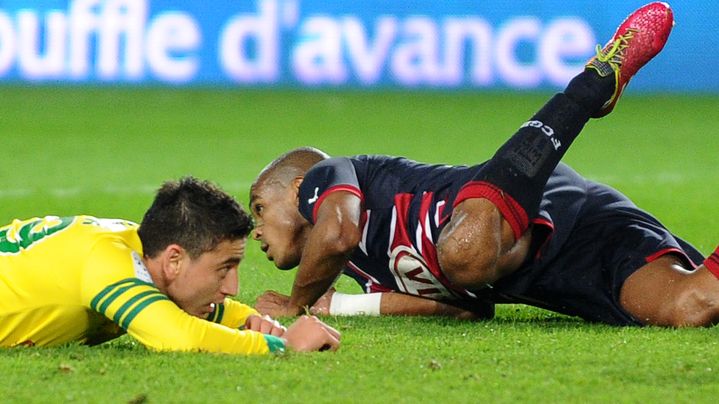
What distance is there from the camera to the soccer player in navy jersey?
4.79 metres

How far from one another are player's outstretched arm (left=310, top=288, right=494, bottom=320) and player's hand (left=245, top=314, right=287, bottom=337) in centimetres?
86

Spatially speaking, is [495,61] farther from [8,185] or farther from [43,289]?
[43,289]

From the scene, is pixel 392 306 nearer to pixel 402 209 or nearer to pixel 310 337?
pixel 402 209

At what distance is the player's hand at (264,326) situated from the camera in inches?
172

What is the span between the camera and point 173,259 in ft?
13.6

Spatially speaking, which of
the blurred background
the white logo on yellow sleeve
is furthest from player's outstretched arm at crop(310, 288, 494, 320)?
the blurred background

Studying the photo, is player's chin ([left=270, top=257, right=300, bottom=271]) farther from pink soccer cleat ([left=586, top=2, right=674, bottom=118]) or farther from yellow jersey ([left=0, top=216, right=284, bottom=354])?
pink soccer cleat ([left=586, top=2, right=674, bottom=118])

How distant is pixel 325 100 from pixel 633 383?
13.9 metres

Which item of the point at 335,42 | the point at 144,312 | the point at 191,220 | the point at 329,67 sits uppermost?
the point at 191,220

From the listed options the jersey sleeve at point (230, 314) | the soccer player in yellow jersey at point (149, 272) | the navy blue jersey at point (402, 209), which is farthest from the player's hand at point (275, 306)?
the soccer player in yellow jersey at point (149, 272)

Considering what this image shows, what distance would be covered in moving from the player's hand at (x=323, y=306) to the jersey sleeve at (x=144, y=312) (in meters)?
1.20

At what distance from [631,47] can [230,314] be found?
1.99 metres

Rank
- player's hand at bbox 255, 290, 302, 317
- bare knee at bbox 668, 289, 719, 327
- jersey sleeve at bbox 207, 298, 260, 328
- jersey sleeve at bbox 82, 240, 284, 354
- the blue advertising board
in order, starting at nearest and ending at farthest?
jersey sleeve at bbox 82, 240, 284, 354
jersey sleeve at bbox 207, 298, 260, 328
bare knee at bbox 668, 289, 719, 327
player's hand at bbox 255, 290, 302, 317
the blue advertising board

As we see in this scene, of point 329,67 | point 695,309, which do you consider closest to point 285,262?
point 695,309
